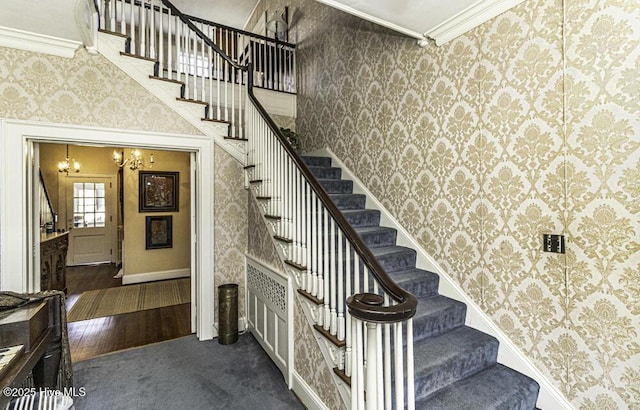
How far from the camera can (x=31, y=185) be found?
8.70 feet

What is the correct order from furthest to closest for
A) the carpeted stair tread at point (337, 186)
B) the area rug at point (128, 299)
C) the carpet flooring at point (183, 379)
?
the area rug at point (128, 299) < the carpeted stair tread at point (337, 186) < the carpet flooring at point (183, 379)

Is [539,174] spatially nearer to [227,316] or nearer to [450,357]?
[450,357]

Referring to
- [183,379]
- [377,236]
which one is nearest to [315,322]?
[377,236]

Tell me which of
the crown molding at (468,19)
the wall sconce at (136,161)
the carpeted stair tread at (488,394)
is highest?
the crown molding at (468,19)

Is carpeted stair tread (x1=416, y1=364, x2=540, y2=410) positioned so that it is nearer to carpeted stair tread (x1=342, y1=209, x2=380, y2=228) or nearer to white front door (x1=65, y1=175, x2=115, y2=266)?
carpeted stair tread (x1=342, y1=209, x2=380, y2=228)

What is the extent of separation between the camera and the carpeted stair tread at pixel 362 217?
3.02 m

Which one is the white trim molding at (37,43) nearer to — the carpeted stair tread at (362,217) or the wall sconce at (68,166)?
the carpeted stair tread at (362,217)

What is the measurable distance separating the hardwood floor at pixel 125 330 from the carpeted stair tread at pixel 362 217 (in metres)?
2.37

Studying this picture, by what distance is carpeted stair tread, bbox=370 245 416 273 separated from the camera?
8.44 feet

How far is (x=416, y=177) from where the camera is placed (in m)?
2.71

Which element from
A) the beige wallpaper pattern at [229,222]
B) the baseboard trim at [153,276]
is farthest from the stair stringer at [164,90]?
the baseboard trim at [153,276]

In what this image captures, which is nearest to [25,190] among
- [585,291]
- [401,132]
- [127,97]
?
[127,97]

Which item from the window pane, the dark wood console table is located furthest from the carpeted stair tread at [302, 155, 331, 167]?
the window pane

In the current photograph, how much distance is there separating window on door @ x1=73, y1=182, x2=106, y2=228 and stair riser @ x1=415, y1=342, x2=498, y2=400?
8.53 metres
